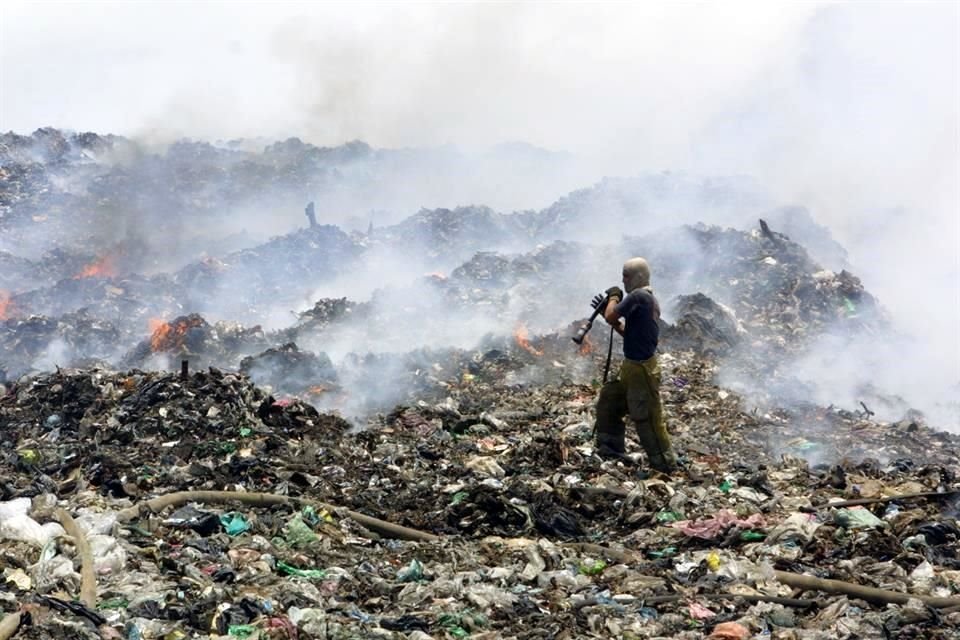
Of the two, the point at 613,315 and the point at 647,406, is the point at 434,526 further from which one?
the point at 613,315

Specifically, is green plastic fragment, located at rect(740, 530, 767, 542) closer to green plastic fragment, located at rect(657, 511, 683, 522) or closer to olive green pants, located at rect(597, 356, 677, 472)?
green plastic fragment, located at rect(657, 511, 683, 522)

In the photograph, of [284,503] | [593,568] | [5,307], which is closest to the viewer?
[593,568]

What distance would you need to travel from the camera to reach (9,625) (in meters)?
4.17

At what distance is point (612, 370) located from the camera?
13.1 m

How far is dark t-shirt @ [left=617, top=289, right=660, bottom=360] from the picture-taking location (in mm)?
7668

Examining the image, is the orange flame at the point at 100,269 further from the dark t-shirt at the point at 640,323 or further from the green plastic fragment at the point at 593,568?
the green plastic fragment at the point at 593,568

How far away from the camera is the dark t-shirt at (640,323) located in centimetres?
767

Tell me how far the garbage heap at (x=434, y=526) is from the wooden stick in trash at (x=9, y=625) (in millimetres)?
16

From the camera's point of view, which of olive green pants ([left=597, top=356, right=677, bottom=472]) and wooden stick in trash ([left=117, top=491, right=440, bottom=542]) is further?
olive green pants ([left=597, top=356, right=677, bottom=472])

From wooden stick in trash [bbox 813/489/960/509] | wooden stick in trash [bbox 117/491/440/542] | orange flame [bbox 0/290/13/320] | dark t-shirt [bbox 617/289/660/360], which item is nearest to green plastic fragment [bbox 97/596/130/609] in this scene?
wooden stick in trash [bbox 117/491/440/542]

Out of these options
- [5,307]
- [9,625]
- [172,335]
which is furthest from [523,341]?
[9,625]

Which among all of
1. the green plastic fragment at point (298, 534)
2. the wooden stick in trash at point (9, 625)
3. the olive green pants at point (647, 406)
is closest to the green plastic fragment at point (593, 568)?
the green plastic fragment at point (298, 534)

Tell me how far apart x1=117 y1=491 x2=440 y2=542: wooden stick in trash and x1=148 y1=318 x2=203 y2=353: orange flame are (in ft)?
30.3

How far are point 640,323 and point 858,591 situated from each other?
3.12 metres
